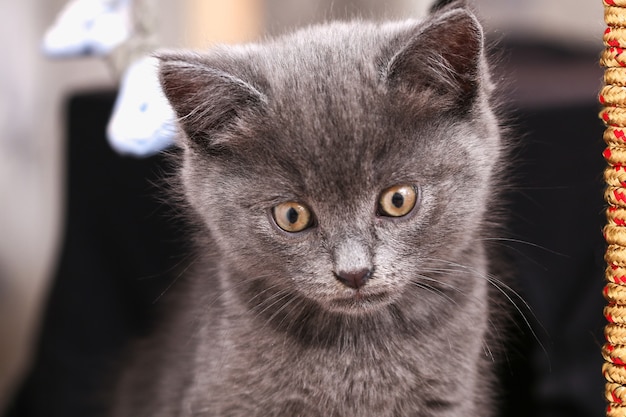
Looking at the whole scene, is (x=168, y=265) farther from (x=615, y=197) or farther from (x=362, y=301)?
(x=615, y=197)

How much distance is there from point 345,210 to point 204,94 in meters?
0.23

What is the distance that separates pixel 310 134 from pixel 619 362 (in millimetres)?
478

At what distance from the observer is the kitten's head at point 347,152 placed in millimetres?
953

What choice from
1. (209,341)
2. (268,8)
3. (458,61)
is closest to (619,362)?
(458,61)

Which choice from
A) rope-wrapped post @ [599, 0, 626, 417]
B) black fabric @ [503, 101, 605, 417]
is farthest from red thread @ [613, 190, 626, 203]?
black fabric @ [503, 101, 605, 417]

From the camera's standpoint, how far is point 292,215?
0.99m

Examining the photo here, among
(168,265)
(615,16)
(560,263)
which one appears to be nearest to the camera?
(615,16)

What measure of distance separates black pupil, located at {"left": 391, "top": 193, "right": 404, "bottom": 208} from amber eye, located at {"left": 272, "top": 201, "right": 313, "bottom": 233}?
107mm

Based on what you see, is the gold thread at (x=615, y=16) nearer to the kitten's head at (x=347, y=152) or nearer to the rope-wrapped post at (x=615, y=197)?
the rope-wrapped post at (x=615, y=197)

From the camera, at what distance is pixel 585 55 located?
2.49 metres

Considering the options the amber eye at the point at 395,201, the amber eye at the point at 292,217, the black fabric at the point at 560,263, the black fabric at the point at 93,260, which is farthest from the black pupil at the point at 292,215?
the black fabric at the point at 93,260

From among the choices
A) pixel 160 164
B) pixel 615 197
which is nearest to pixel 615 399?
pixel 615 197

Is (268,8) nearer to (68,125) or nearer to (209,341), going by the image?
(68,125)

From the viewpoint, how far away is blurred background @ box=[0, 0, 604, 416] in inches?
61.4
